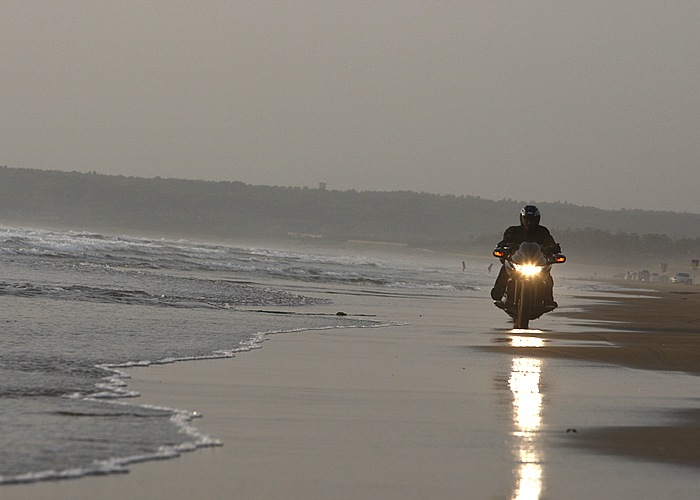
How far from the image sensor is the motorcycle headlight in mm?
14938

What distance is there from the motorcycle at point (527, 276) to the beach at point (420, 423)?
234cm

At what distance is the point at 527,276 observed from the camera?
49.1 feet

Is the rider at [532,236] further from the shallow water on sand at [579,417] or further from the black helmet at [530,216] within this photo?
the shallow water on sand at [579,417]

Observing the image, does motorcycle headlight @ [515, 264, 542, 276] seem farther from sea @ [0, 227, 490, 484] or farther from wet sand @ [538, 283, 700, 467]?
sea @ [0, 227, 490, 484]

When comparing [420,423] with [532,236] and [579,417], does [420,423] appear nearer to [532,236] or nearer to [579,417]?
[579,417]

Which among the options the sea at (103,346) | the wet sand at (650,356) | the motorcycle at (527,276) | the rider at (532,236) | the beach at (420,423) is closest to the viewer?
the beach at (420,423)

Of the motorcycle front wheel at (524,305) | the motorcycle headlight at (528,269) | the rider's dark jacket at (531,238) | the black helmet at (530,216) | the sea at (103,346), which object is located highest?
the black helmet at (530,216)

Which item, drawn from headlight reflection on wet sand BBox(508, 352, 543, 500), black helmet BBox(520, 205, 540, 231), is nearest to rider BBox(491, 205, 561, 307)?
black helmet BBox(520, 205, 540, 231)

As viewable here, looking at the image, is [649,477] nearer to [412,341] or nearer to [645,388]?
[645,388]

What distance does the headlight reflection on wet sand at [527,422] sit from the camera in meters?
5.14

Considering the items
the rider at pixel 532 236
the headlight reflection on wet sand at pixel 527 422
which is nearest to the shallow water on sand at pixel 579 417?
the headlight reflection on wet sand at pixel 527 422

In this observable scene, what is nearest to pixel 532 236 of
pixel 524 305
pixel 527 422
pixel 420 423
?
pixel 524 305

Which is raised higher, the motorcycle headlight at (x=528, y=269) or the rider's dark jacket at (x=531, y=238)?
the rider's dark jacket at (x=531, y=238)

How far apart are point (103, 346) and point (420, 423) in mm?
4326
